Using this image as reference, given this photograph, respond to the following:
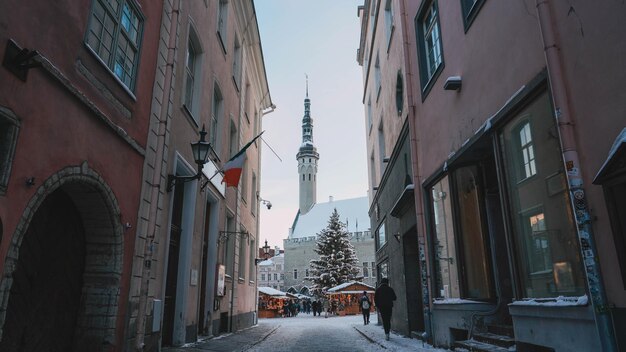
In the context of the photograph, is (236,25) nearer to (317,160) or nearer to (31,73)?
(31,73)

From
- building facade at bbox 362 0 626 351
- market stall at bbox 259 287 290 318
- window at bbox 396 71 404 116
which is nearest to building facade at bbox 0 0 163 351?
building facade at bbox 362 0 626 351

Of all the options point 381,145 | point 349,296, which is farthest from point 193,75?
point 349,296

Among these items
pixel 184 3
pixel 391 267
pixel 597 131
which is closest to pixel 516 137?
pixel 597 131

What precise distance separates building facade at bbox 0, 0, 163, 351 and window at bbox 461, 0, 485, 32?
5573mm

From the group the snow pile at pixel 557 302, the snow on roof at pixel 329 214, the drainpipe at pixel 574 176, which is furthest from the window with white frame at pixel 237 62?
the snow on roof at pixel 329 214

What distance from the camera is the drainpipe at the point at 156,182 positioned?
24.4 feet

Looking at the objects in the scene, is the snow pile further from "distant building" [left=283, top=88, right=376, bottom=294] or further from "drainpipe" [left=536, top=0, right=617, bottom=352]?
"distant building" [left=283, top=88, right=376, bottom=294]

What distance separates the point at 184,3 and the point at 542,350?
946 centimetres

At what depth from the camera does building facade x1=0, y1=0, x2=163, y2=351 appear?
14.0 ft

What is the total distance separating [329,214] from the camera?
83438mm

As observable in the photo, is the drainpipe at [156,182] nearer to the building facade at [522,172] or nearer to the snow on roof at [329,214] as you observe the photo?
the building facade at [522,172]

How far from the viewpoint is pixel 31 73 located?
176 inches

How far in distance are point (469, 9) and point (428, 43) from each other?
2709 mm

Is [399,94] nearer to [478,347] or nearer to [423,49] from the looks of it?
[423,49]
